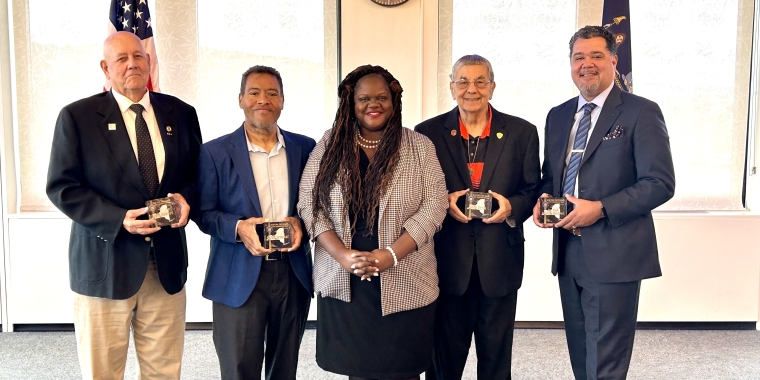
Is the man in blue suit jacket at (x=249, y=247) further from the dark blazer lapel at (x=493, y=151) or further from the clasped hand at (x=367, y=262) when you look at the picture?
the dark blazer lapel at (x=493, y=151)

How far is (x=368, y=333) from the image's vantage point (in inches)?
100

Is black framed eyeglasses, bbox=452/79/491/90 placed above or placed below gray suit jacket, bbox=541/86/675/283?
above

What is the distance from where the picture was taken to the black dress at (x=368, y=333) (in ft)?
8.35

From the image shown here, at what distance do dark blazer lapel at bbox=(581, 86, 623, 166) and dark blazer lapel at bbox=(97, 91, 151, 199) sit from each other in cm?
200

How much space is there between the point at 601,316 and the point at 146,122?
226 centimetres

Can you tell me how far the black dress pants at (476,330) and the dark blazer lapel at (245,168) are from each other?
98cm

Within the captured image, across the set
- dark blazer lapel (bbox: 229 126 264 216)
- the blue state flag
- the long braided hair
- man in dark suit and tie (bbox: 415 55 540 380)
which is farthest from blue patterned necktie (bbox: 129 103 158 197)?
the blue state flag

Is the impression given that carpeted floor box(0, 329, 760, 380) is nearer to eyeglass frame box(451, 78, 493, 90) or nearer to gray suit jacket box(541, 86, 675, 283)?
gray suit jacket box(541, 86, 675, 283)

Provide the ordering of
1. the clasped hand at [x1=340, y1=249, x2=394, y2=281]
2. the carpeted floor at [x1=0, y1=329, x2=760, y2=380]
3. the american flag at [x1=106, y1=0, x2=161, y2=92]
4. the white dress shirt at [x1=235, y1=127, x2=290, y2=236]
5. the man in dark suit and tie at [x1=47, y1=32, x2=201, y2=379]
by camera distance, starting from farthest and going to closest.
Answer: the american flag at [x1=106, y1=0, x2=161, y2=92]
the carpeted floor at [x1=0, y1=329, x2=760, y2=380]
the white dress shirt at [x1=235, y1=127, x2=290, y2=236]
the man in dark suit and tie at [x1=47, y1=32, x2=201, y2=379]
the clasped hand at [x1=340, y1=249, x2=394, y2=281]

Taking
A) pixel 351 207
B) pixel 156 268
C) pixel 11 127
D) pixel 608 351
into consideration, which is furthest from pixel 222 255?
pixel 11 127

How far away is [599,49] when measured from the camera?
288 cm

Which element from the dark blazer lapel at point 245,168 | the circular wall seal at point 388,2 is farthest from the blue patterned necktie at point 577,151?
the circular wall seal at point 388,2

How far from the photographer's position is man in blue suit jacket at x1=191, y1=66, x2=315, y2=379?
2.64 meters

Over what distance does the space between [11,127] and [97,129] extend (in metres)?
2.62
